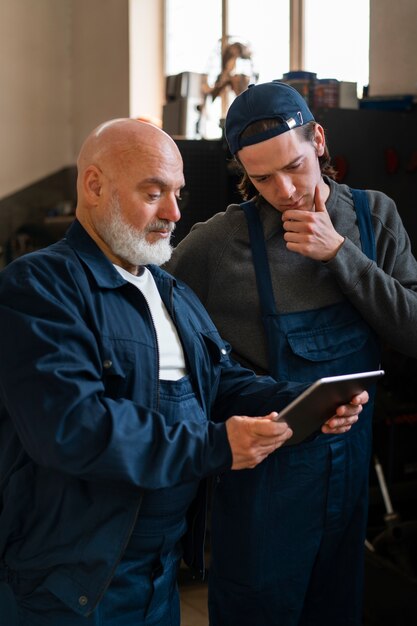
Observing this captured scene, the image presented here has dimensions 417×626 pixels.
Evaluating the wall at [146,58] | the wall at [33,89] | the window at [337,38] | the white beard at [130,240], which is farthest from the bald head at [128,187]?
the wall at [33,89]

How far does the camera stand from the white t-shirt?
175 cm

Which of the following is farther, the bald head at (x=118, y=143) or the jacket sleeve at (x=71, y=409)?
the bald head at (x=118, y=143)

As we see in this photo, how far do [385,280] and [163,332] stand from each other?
604mm

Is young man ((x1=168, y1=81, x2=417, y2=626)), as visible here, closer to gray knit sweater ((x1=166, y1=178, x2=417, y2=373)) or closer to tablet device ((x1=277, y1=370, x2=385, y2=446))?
gray knit sweater ((x1=166, y1=178, x2=417, y2=373))

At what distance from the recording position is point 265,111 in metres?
2.00

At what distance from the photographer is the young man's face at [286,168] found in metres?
2.01

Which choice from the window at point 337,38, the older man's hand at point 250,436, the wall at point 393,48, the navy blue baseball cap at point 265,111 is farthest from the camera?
the window at point 337,38

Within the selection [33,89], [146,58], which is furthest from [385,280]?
[33,89]

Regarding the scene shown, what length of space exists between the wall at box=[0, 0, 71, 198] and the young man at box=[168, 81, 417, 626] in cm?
517

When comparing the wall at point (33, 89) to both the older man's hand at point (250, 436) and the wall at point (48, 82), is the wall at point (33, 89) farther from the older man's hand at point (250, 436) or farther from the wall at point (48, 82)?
the older man's hand at point (250, 436)

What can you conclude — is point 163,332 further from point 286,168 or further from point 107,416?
point 286,168

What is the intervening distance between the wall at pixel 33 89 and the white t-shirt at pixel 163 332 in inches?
215

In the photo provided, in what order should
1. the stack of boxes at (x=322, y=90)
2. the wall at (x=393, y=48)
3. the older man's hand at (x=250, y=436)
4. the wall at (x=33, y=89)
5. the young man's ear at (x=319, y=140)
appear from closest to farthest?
1. the older man's hand at (x=250, y=436)
2. the young man's ear at (x=319, y=140)
3. the stack of boxes at (x=322, y=90)
4. the wall at (x=393, y=48)
5. the wall at (x=33, y=89)

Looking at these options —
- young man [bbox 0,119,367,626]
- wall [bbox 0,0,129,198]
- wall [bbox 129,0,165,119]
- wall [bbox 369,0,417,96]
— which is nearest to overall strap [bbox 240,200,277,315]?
young man [bbox 0,119,367,626]
